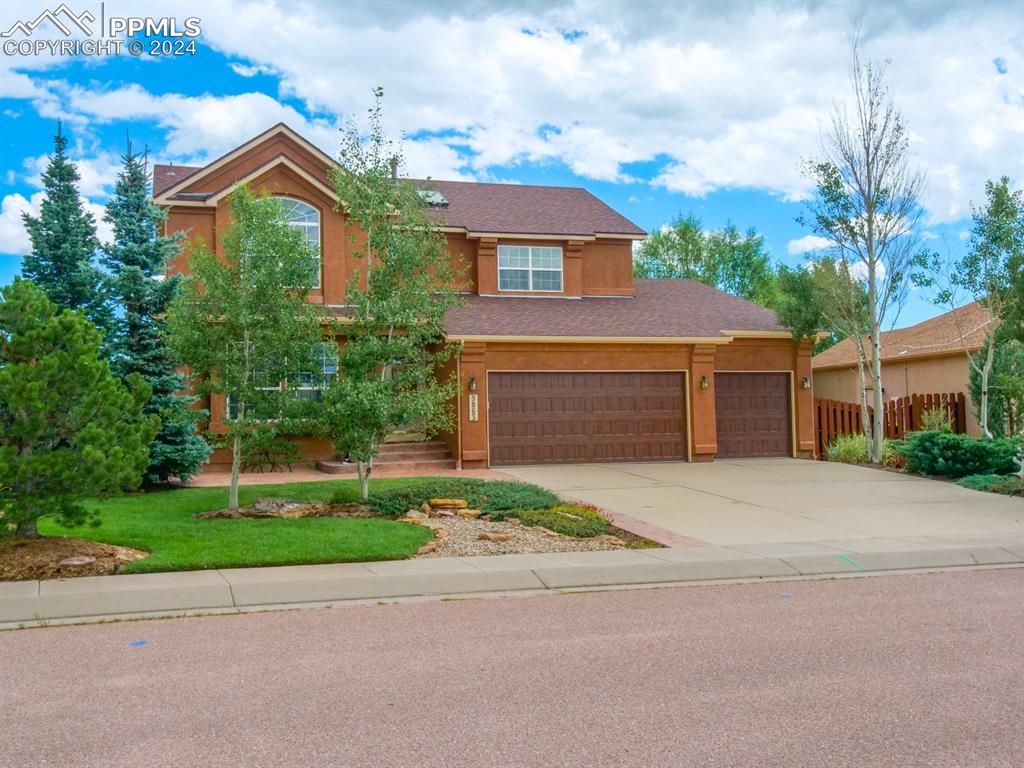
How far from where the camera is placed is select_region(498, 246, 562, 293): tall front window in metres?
25.9

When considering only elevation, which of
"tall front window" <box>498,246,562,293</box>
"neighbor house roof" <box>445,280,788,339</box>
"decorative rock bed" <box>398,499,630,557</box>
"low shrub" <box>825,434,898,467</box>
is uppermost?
"tall front window" <box>498,246,562,293</box>

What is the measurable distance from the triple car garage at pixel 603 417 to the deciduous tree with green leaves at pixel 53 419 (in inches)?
486

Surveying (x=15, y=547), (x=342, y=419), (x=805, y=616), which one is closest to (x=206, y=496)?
(x=342, y=419)

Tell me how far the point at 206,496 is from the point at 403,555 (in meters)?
6.63

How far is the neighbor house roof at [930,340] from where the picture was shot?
1066 inches

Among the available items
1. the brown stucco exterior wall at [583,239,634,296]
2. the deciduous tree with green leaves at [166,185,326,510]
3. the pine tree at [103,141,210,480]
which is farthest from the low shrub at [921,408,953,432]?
the pine tree at [103,141,210,480]

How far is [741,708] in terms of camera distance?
18.3 ft

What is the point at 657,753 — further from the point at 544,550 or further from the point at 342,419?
the point at 342,419

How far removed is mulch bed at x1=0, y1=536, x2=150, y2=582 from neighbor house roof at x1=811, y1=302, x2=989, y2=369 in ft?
73.3

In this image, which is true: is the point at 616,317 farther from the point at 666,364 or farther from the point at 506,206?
the point at 506,206

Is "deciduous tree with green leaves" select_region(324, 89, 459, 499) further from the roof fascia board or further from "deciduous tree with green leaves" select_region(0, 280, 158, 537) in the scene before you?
the roof fascia board

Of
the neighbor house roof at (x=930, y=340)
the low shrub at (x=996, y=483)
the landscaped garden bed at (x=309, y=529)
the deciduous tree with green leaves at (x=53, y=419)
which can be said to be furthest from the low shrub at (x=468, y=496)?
the neighbor house roof at (x=930, y=340)

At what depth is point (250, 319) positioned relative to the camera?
13.8 meters

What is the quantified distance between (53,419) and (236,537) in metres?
2.58
